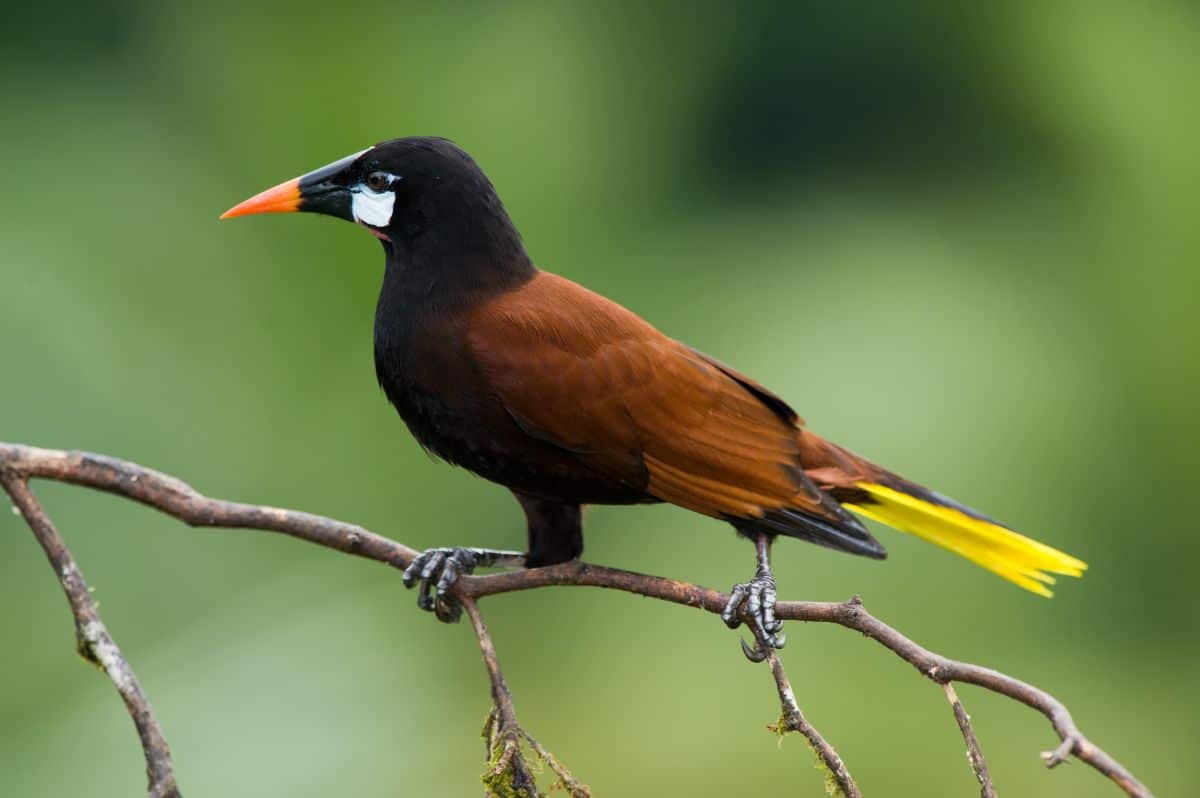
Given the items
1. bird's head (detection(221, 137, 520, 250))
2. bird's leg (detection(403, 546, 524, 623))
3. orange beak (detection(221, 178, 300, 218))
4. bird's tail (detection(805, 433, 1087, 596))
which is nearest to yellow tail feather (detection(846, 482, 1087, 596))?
bird's tail (detection(805, 433, 1087, 596))

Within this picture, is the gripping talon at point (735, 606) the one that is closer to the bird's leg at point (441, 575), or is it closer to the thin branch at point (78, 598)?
the bird's leg at point (441, 575)

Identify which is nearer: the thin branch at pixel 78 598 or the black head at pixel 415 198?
the thin branch at pixel 78 598

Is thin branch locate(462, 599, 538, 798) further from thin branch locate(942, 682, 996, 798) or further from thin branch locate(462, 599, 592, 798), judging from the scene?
thin branch locate(942, 682, 996, 798)

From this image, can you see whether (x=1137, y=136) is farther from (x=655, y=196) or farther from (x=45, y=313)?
(x=45, y=313)

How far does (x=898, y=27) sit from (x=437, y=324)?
3368 mm

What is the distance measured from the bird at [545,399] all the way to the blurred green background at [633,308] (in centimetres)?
111

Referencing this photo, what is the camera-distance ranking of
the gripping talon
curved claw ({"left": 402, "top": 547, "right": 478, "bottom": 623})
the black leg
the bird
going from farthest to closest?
the black leg < curved claw ({"left": 402, "top": 547, "right": 478, "bottom": 623}) < the bird < the gripping talon

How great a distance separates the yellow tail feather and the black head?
0.70 meters

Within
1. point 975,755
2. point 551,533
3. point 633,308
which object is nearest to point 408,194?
point 551,533

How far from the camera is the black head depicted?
6.78 feet

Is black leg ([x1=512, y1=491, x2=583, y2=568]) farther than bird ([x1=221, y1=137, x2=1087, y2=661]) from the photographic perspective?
Yes

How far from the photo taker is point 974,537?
2.24 m

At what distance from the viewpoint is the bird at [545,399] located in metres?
1.92

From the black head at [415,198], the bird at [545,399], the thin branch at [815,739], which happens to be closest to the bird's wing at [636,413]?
the bird at [545,399]
